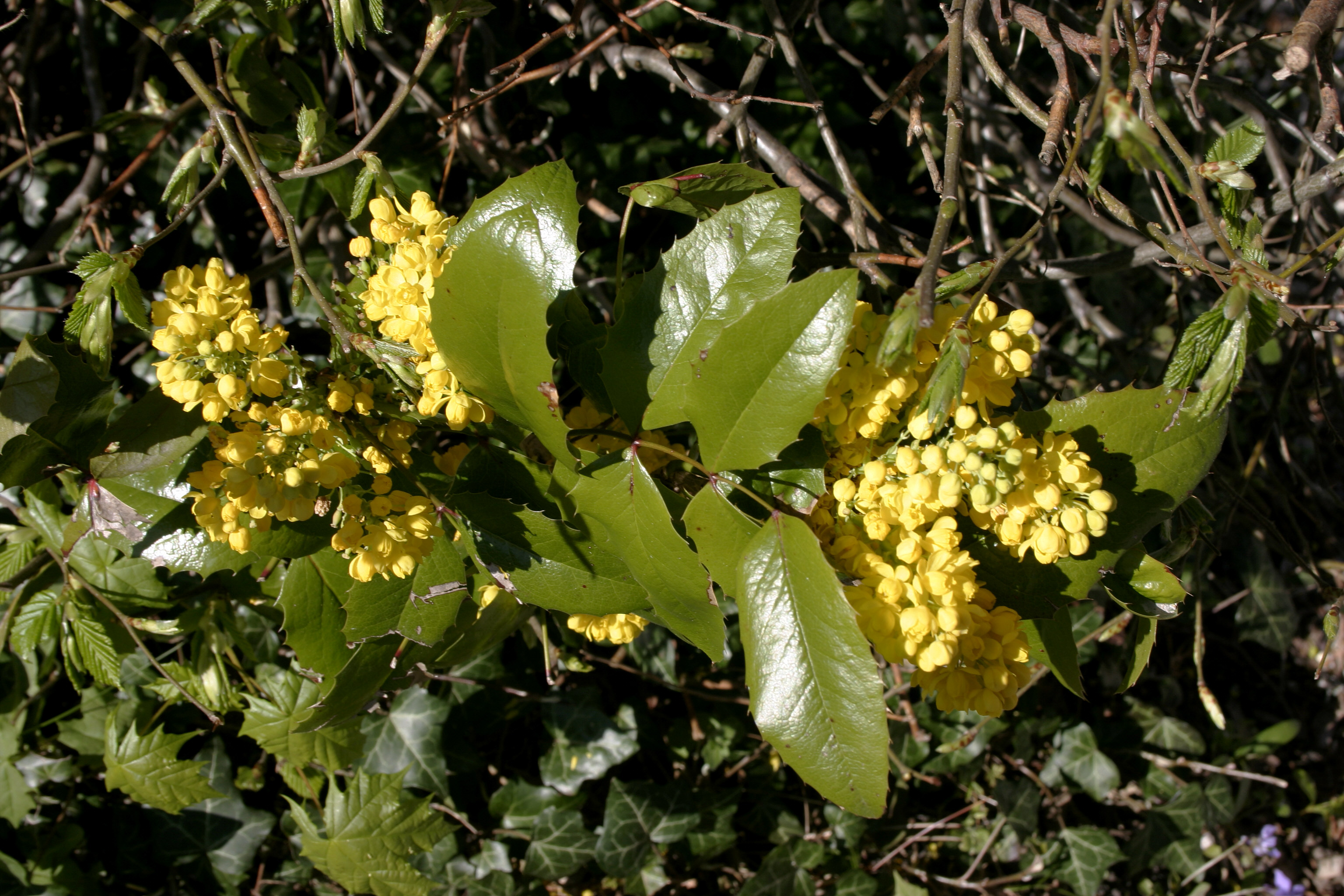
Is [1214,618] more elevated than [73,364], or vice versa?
[73,364]

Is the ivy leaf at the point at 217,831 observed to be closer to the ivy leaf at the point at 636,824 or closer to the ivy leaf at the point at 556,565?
the ivy leaf at the point at 636,824

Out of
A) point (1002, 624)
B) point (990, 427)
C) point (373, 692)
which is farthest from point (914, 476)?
point (373, 692)

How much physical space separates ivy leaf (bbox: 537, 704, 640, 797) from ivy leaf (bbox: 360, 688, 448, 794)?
0.93 feet

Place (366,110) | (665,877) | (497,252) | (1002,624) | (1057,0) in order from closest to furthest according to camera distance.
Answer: (497,252), (1002,624), (1057,0), (366,110), (665,877)

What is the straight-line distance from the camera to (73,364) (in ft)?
3.89

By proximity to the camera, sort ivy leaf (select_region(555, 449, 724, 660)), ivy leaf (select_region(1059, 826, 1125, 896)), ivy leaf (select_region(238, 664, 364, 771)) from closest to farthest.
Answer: ivy leaf (select_region(555, 449, 724, 660)), ivy leaf (select_region(238, 664, 364, 771)), ivy leaf (select_region(1059, 826, 1125, 896))

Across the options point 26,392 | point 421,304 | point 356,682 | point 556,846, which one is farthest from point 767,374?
point 556,846

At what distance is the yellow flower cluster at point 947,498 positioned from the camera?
3.09 ft

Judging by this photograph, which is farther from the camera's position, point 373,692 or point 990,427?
point 373,692

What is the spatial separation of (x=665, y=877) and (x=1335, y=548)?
273cm

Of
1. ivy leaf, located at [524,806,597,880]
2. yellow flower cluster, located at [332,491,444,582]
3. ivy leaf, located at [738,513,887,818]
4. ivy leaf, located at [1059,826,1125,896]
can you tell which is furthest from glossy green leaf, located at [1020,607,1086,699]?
ivy leaf, located at [1059,826,1125,896]

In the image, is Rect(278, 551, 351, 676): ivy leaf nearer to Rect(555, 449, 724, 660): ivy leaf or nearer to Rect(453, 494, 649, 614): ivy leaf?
Rect(453, 494, 649, 614): ivy leaf

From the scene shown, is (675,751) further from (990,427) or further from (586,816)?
(990,427)

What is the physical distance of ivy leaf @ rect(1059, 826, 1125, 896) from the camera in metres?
2.52
